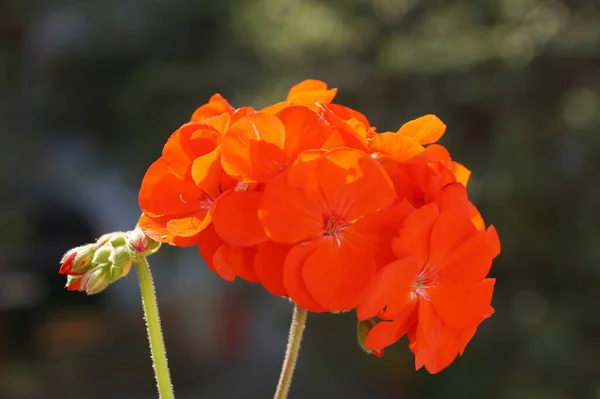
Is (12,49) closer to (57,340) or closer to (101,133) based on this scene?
(101,133)

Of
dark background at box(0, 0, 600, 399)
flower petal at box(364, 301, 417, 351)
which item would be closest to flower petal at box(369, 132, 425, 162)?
flower petal at box(364, 301, 417, 351)

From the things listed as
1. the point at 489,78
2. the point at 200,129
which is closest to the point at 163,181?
the point at 200,129

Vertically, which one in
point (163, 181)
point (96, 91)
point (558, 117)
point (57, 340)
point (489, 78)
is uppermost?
point (96, 91)

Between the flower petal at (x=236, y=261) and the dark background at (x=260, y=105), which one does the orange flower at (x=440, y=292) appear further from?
the dark background at (x=260, y=105)

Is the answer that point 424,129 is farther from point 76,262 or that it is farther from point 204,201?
point 76,262

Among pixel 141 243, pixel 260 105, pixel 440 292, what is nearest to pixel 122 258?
pixel 141 243

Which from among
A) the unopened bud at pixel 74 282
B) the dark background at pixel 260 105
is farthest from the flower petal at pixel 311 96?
the dark background at pixel 260 105

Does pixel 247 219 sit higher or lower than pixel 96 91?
lower

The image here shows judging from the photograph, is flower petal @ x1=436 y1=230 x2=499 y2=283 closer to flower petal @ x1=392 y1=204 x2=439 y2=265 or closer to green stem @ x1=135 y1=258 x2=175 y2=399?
flower petal @ x1=392 y1=204 x2=439 y2=265
